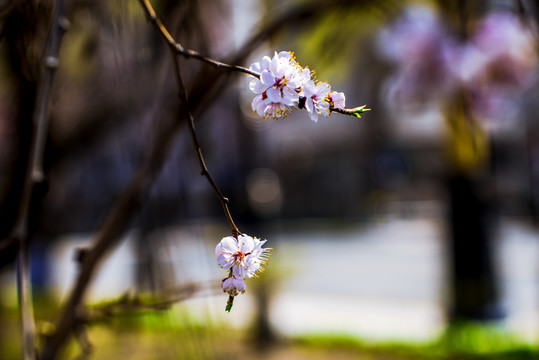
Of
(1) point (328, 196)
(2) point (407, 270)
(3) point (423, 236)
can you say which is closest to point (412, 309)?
(2) point (407, 270)

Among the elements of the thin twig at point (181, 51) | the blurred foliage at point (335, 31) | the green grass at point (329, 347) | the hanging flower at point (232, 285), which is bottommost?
the green grass at point (329, 347)

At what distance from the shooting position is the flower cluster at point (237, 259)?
2.75 feet

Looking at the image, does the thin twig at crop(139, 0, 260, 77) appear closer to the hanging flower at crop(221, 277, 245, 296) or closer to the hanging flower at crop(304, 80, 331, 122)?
the hanging flower at crop(304, 80, 331, 122)

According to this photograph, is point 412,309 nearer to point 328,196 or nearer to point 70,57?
point 70,57

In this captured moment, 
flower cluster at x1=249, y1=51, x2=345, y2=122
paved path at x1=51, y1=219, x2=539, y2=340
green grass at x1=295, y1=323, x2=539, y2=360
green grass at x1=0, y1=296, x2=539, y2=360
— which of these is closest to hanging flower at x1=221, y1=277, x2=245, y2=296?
flower cluster at x1=249, y1=51, x2=345, y2=122

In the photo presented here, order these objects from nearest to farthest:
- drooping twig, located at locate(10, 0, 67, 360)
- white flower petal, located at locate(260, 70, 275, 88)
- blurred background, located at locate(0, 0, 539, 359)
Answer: white flower petal, located at locate(260, 70, 275, 88)
drooping twig, located at locate(10, 0, 67, 360)
blurred background, located at locate(0, 0, 539, 359)

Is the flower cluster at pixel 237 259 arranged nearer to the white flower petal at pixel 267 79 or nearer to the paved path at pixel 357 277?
the white flower petal at pixel 267 79

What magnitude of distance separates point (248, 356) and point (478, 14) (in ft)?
9.42

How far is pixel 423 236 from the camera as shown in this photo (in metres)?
13.2

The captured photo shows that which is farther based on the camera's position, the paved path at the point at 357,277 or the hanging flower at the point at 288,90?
the paved path at the point at 357,277

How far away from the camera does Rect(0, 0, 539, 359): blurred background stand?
188 cm

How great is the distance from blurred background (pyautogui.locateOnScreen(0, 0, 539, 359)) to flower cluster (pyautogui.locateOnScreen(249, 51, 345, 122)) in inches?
19.4

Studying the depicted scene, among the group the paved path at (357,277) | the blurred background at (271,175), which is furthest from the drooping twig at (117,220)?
the paved path at (357,277)

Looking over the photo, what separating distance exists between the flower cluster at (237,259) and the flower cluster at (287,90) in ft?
0.65
